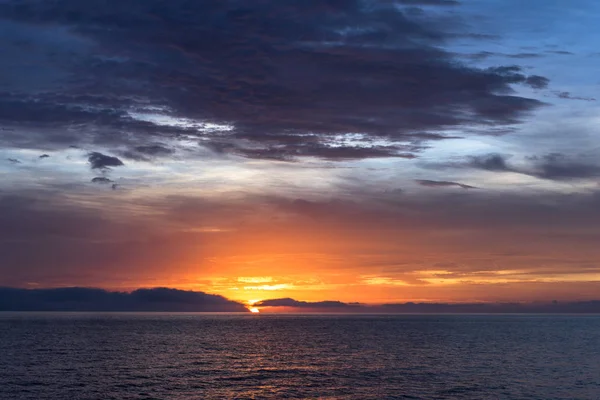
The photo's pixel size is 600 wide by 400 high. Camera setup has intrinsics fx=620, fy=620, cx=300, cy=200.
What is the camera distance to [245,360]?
95.6 meters

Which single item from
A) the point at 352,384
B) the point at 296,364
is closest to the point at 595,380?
the point at 352,384

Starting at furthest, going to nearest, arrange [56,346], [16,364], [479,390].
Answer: [56,346] → [16,364] → [479,390]

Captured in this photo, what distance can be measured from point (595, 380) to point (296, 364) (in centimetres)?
3934

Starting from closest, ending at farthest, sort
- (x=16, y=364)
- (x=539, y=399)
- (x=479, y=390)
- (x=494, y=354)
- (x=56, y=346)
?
(x=539, y=399)
(x=479, y=390)
(x=16, y=364)
(x=494, y=354)
(x=56, y=346)

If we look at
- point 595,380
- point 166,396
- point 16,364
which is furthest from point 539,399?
point 16,364

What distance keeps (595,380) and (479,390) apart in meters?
18.3

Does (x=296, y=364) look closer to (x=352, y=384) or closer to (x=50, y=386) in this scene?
(x=352, y=384)

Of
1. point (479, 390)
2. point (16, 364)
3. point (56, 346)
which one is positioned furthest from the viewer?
point (56, 346)

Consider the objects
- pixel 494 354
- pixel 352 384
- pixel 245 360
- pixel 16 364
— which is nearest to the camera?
pixel 352 384

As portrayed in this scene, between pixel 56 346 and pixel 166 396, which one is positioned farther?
pixel 56 346

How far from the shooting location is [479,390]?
65.2m

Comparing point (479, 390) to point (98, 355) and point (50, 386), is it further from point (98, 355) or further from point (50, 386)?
point (98, 355)

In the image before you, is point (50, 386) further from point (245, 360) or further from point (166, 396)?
point (245, 360)

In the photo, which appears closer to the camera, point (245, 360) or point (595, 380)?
point (595, 380)
